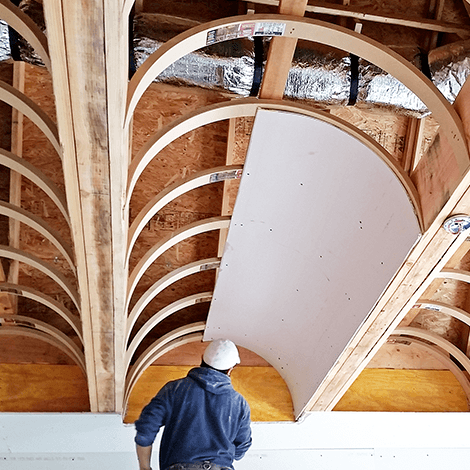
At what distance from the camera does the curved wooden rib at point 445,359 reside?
698 cm

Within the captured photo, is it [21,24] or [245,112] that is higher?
[21,24]

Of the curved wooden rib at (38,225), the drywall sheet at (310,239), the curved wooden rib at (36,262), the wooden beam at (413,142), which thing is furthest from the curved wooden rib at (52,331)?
the wooden beam at (413,142)

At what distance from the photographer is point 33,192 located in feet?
17.2

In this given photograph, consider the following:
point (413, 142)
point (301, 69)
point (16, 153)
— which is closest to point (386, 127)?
point (413, 142)

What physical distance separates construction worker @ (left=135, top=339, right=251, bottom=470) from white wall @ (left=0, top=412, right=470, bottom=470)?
3.10 metres

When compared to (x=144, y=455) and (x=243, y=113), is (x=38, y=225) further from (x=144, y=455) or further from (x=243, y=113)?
(x=144, y=455)

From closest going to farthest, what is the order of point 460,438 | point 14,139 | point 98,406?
A: 1. point 14,139
2. point 98,406
3. point 460,438

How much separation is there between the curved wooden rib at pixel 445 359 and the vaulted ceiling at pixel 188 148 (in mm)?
21

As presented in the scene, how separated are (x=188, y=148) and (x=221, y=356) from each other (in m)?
2.47

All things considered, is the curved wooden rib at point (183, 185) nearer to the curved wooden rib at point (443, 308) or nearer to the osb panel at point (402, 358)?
the curved wooden rib at point (443, 308)

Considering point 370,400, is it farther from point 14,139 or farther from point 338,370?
point 14,139

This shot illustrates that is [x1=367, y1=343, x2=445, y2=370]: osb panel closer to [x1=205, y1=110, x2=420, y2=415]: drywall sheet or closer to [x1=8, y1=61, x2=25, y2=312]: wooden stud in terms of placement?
[x1=205, y1=110, x2=420, y2=415]: drywall sheet

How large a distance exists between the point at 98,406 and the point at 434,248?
157 inches

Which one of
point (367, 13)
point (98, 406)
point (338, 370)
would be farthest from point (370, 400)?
point (367, 13)
